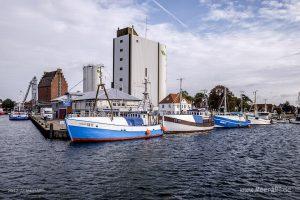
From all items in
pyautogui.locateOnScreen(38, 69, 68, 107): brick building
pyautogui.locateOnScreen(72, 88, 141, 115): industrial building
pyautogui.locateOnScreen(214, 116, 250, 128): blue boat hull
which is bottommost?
pyautogui.locateOnScreen(214, 116, 250, 128): blue boat hull

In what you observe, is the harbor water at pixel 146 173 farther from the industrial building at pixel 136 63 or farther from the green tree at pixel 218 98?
the green tree at pixel 218 98

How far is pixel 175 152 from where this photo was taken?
3741 cm

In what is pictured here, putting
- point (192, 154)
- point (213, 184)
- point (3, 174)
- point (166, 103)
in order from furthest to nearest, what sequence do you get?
1. point (166, 103)
2. point (192, 154)
3. point (3, 174)
4. point (213, 184)

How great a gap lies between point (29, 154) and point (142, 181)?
18.4m

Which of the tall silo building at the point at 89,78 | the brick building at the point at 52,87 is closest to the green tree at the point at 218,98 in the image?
the tall silo building at the point at 89,78

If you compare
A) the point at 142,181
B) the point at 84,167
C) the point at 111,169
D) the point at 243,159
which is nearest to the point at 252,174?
the point at 243,159

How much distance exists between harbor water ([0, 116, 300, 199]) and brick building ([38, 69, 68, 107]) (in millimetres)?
146168

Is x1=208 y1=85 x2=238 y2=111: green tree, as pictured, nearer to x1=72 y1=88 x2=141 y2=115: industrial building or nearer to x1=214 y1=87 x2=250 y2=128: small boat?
x1=214 y1=87 x2=250 y2=128: small boat

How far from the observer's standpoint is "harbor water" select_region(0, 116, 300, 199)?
19.9 metres

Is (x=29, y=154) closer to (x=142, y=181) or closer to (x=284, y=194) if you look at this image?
(x=142, y=181)

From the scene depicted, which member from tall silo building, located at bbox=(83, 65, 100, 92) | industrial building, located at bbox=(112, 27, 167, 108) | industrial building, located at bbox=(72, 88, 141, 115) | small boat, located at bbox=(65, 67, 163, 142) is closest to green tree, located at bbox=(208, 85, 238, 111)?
Answer: industrial building, located at bbox=(112, 27, 167, 108)

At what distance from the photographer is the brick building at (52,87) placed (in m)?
178

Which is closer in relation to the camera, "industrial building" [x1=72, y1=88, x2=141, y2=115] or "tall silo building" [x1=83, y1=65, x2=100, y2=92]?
"industrial building" [x1=72, y1=88, x2=141, y2=115]

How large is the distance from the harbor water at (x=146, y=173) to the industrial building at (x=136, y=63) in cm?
7104
